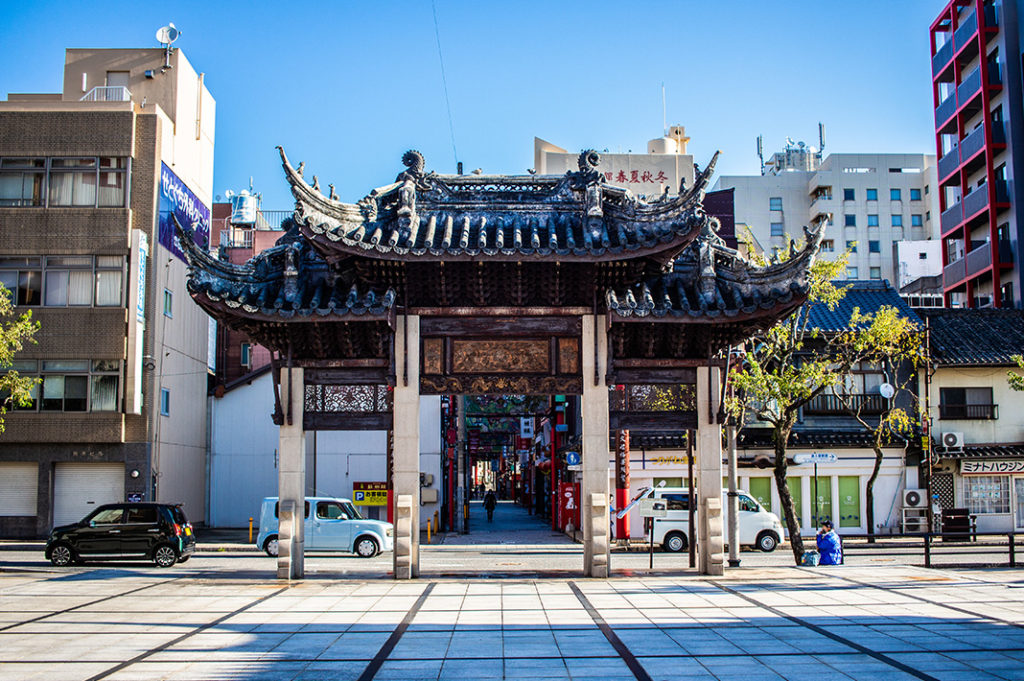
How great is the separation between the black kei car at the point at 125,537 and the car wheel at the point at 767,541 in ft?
59.0

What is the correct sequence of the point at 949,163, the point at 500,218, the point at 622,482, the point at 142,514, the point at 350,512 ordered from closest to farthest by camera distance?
the point at 500,218, the point at 142,514, the point at 350,512, the point at 622,482, the point at 949,163

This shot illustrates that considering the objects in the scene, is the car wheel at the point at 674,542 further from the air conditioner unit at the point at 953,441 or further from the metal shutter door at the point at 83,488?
the metal shutter door at the point at 83,488

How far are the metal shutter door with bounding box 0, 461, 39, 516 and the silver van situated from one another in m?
12.1

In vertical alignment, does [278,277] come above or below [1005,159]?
below

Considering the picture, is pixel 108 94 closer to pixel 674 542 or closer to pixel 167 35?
pixel 167 35

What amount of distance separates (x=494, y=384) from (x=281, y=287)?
Result: 4920 millimetres

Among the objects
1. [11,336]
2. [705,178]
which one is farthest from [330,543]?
[705,178]

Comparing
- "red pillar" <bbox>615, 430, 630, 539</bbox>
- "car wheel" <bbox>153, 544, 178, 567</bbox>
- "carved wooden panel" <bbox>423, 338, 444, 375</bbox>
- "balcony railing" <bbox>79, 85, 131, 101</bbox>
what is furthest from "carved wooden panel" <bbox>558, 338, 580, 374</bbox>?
"balcony railing" <bbox>79, 85, 131, 101</bbox>

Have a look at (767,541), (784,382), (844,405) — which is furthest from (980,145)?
(784,382)

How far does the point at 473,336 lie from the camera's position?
18.9 meters

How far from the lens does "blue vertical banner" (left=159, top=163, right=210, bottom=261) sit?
121ft

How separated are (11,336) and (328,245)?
11826 mm

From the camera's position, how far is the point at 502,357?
1886 centimetres

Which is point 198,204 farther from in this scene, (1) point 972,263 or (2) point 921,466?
(1) point 972,263
